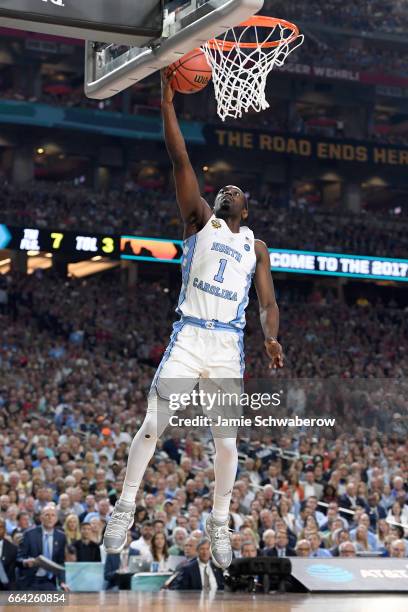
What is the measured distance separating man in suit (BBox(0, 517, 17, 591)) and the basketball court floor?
1.97 m

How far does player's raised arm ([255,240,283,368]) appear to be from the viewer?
7.28 meters

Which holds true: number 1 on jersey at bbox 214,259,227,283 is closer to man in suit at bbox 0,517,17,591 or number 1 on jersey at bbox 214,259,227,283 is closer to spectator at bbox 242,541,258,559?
spectator at bbox 242,541,258,559

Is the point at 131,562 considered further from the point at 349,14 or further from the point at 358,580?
the point at 349,14

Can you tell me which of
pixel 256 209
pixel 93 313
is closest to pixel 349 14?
pixel 256 209

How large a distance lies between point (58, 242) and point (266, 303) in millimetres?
Result: 21148

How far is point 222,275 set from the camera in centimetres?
728

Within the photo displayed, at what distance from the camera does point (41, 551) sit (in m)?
11.3

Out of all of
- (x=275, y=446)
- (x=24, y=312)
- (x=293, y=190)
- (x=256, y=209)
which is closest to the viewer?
(x=275, y=446)

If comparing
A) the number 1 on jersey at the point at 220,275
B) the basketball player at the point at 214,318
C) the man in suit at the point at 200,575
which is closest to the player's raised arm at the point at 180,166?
the basketball player at the point at 214,318

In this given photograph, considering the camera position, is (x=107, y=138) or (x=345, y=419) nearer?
(x=345, y=419)

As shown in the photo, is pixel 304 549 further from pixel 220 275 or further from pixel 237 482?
pixel 220 275

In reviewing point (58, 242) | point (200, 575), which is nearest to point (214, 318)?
point (200, 575)

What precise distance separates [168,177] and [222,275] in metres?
34.9

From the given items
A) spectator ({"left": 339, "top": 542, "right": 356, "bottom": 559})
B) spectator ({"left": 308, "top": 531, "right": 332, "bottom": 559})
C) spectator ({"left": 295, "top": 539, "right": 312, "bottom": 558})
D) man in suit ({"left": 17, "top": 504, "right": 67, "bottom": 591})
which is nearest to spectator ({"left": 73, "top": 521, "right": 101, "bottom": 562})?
man in suit ({"left": 17, "top": 504, "right": 67, "bottom": 591})
